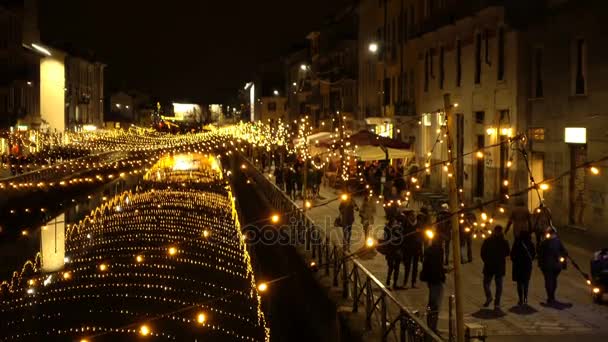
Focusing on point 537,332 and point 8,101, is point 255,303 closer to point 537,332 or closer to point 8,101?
point 537,332

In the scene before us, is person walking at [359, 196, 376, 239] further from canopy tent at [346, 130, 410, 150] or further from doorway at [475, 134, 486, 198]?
doorway at [475, 134, 486, 198]

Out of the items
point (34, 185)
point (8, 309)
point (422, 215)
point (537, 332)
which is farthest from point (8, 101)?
point (537, 332)

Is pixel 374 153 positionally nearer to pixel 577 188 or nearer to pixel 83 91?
pixel 577 188

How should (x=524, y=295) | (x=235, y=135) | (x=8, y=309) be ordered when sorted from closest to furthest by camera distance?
(x=524, y=295) < (x=8, y=309) < (x=235, y=135)

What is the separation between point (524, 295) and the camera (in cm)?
1479

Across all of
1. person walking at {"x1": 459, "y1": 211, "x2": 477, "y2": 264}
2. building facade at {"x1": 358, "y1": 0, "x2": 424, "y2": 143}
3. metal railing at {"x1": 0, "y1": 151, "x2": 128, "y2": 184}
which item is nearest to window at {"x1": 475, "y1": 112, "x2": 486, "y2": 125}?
building facade at {"x1": 358, "y1": 0, "x2": 424, "y2": 143}

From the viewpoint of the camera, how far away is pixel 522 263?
1458cm

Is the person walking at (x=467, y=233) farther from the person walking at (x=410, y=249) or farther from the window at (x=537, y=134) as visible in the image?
the window at (x=537, y=134)

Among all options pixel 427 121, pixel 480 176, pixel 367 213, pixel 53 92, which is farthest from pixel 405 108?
pixel 53 92

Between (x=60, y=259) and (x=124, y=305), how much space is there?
7.79m

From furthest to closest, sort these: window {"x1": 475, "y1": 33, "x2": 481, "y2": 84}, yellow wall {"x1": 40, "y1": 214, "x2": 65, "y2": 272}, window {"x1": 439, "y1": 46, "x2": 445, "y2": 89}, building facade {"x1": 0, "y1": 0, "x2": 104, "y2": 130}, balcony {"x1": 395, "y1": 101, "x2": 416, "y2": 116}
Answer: building facade {"x1": 0, "y1": 0, "x2": 104, "y2": 130}
balcony {"x1": 395, "y1": 101, "x2": 416, "y2": 116}
window {"x1": 439, "y1": 46, "x2": 445, "y2": 89}
window {"x1": 475, "y1": 33, "x2": 481, "y2": 84}
yellow wall {"x1": 40, "y1": 214, "x2": 65, "y2": 272}

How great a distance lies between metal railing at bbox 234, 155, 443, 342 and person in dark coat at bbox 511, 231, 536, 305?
101 inches

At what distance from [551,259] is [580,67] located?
32.5 ft

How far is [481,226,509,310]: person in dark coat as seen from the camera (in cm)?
1454
